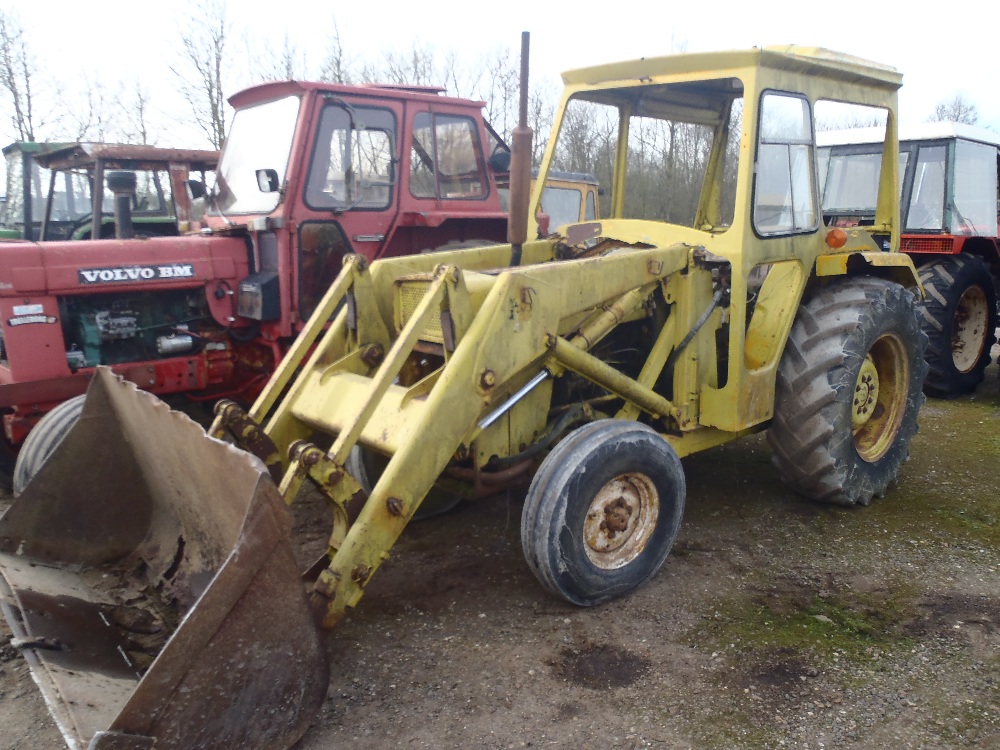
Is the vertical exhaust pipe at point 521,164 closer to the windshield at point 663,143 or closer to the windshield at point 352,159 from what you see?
the windshield at point 663,143

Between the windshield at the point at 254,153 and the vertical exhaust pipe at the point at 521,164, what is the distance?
2.33 m

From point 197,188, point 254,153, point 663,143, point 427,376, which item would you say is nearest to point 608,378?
point 427,376

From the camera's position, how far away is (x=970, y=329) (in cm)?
741

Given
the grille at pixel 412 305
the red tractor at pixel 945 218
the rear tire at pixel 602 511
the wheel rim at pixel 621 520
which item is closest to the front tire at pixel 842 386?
the rear tire at pixel 602 511

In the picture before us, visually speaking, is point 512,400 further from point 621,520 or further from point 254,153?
point 254,153

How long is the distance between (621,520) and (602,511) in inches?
5.1

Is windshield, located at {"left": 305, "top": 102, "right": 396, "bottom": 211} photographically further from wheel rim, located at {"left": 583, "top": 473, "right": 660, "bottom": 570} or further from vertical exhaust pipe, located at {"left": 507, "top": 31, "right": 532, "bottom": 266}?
wheel rim, located at {"left": 583, "top": 473, "right": 660, "bottom": 570}

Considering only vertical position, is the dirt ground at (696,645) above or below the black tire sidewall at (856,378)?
below

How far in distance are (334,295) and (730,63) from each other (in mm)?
2180

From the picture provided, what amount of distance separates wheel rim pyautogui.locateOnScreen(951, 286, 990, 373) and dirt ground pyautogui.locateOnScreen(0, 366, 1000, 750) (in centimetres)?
338

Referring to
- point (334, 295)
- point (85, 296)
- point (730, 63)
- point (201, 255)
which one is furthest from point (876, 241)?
point (85, 296)

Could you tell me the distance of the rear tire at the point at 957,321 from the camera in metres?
6.81

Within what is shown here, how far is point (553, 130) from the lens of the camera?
4.50 metres

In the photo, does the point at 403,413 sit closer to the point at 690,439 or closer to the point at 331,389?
the point at 331,389
